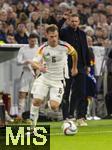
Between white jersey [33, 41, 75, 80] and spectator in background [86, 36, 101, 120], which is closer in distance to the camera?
white jersey [33, 41, 75, 80]

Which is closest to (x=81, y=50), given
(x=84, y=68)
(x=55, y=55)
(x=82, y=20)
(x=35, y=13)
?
(x=84, y=68)

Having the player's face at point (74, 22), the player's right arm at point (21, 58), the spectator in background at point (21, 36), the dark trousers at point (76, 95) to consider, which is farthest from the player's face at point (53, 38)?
the spectator in background at point (21, 36)

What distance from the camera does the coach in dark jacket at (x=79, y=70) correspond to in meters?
16.2

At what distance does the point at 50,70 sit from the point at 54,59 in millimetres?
241

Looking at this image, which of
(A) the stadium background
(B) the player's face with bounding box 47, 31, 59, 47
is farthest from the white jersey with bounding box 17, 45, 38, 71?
(B) the player's face with bounding box 47, 31, 59, 47

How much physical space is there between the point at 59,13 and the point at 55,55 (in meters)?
7.10

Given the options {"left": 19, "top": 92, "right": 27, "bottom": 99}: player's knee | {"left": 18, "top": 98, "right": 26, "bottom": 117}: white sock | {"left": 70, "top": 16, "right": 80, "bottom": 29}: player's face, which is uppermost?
{"left": 70, "top": 16, "right": 80, "bottom": 29}: player's face

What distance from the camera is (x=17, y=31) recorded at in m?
19.6

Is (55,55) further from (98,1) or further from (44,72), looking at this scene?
(98,1)

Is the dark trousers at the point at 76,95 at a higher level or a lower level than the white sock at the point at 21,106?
higher

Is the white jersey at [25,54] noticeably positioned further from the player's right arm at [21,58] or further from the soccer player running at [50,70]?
the soccer player running at [50,70]

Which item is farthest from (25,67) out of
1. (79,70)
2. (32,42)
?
(79,70)

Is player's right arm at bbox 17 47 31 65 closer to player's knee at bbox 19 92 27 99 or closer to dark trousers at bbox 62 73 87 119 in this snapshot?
player's knee at bbox 19 92 27 99

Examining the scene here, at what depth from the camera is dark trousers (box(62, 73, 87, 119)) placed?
1625 centimetres
